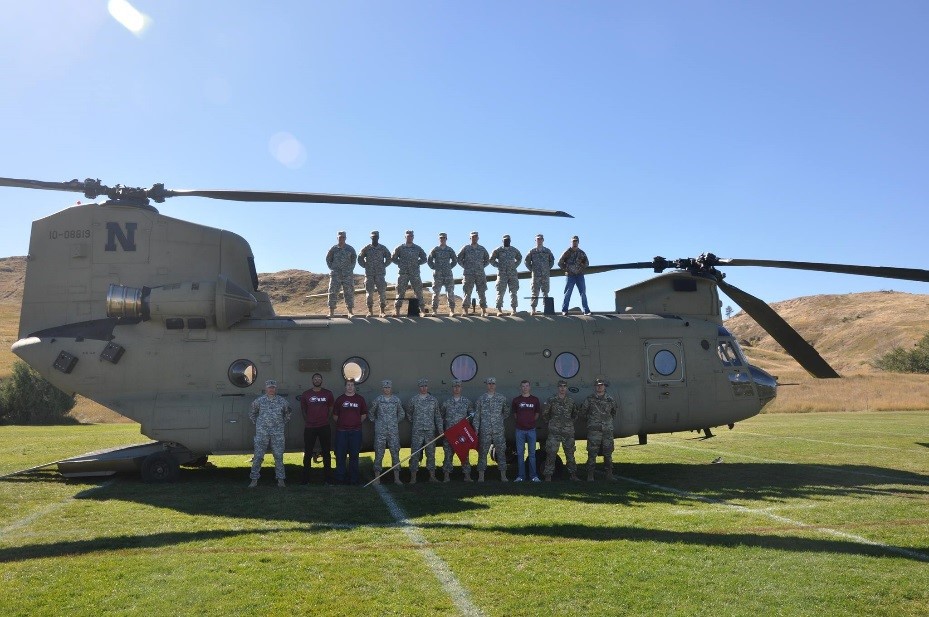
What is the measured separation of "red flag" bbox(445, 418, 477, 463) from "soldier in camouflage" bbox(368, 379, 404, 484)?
3.04 feet

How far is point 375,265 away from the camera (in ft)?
46.2

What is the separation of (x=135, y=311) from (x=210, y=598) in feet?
28.7

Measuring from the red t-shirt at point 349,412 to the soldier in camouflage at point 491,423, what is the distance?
209cm

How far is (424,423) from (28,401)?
3023cm

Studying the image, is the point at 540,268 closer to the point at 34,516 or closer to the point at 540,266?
the point at 540,266

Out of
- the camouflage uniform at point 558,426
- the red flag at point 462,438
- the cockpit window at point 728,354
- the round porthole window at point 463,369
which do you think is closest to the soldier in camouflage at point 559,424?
the camouflage uniform at point 558,426

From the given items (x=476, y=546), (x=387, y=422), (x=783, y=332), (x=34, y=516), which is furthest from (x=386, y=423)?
(x=783, y=332)

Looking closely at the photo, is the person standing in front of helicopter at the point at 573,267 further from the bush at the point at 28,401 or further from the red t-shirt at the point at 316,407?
the bush at the point at 28,401

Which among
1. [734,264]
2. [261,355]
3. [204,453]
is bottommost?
[204,453]

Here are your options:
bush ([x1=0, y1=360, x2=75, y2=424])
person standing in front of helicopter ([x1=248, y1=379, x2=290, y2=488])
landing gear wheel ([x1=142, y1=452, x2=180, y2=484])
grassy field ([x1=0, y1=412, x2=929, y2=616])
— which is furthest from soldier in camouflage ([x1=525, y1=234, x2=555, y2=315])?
bush ([x1=0, y1=360, x2=75, y2=424])

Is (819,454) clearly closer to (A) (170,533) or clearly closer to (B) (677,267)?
(B) (677,267)

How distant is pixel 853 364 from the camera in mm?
88500

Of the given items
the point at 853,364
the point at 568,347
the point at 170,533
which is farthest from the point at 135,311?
the point at 853,364

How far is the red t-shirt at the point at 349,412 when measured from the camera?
38.4ft
